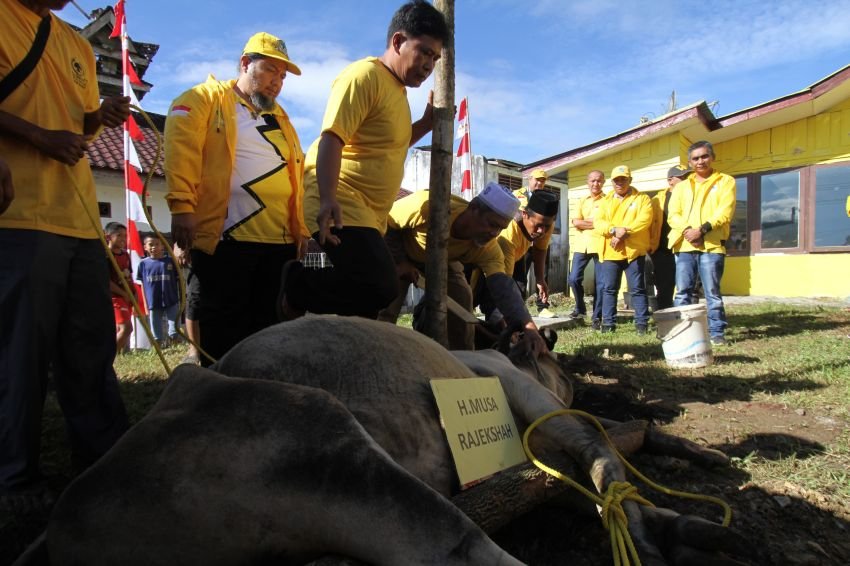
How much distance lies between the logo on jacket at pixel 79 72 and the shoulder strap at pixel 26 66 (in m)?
0.18

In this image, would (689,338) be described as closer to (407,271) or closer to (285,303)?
(407,271)

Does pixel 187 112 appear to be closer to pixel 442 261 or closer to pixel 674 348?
pixel 442 261

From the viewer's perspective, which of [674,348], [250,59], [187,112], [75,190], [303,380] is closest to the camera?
[303,380]

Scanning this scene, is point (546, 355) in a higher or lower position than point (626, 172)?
lower

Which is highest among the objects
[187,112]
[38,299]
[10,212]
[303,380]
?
[187,112]

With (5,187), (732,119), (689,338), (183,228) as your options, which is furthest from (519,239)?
(732,119)

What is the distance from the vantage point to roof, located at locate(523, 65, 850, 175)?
31.9 ft

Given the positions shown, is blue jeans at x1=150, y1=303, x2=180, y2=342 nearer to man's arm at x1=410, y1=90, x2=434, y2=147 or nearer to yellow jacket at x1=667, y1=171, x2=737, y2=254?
man's arm at x1=410, y1=90, x2=434, y2=147

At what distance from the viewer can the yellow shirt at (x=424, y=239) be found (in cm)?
378

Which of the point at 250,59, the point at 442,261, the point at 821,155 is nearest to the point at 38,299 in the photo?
the point at 250,59

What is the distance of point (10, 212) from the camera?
6.98 ft

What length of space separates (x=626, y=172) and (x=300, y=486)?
699 cm

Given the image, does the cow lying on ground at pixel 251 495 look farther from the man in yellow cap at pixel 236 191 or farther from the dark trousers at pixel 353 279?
the man in yellow cap at pixel 236 191

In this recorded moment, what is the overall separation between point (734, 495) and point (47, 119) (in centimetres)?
319
